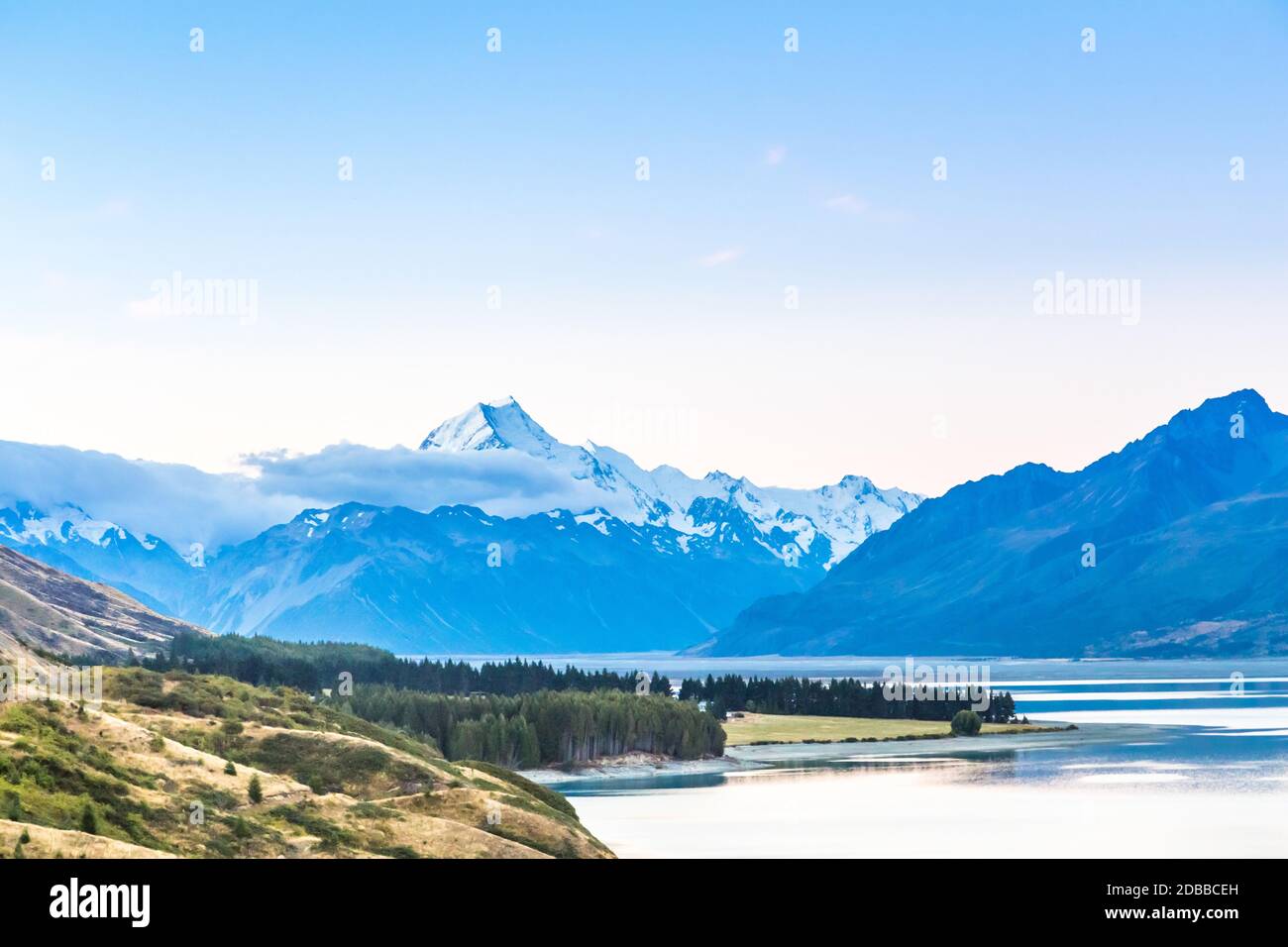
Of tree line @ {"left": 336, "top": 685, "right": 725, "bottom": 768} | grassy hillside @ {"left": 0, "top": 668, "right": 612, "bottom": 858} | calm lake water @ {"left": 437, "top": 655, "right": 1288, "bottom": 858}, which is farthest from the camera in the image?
tree line @ {"left": 336, "top": 685, "right": 725, "bottom": 768}

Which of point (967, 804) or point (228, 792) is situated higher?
point (228, 792)

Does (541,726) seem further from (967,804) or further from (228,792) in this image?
(228,792)

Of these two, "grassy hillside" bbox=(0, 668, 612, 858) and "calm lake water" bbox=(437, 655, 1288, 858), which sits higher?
"grassy hillside" bbox=(0, 668, 612, 858)

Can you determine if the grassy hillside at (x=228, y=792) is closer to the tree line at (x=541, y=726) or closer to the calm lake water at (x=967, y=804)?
the calm lake water at (x=967, y=804)

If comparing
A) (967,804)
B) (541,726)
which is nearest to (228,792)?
(967,804)

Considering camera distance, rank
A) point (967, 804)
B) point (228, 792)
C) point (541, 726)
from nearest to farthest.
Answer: point (228, 792) → point (967, 804) → point (541, 726)

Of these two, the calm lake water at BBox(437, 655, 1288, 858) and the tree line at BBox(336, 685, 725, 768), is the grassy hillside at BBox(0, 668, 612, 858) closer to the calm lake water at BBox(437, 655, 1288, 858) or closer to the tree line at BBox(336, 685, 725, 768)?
the calm lake water at BBox(437, 655, 1288, 858)

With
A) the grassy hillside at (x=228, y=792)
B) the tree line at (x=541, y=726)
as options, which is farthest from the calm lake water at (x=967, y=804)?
the grassy hillside at (x=228, y=792)

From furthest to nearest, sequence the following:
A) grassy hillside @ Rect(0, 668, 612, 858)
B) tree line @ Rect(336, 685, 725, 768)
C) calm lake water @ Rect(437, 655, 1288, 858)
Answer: tree line @ Rect(336, 685, 725, 768) < calm lake water @ Rect(437, 655, 1288, 858) < grassy hillside @ Rect(0, 668, 612, 858)

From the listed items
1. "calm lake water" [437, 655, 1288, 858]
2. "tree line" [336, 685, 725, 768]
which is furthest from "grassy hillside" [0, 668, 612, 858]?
"tree line" [336, 685, 725, 768]
